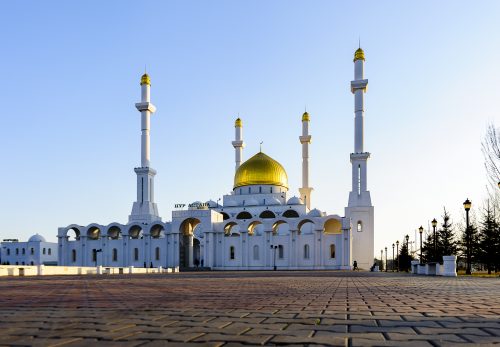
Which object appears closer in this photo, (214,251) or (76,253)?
(214,251)

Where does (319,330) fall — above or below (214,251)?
above

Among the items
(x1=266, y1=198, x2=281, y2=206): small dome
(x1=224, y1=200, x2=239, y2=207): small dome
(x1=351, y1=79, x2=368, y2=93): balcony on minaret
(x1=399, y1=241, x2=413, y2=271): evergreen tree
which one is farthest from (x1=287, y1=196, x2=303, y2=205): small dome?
(x1=351, y1=79, x2=368, y2=93): balcony on minaret

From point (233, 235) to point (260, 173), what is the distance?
603 inches

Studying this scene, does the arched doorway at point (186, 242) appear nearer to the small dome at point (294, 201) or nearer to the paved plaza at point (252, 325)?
the small dome at point (294, 201)

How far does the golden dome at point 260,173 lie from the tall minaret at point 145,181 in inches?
601

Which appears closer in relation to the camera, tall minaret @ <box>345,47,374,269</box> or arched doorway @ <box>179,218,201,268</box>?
tall minaret @ <box>345,47,374,269</box>

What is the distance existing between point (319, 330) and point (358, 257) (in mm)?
59422

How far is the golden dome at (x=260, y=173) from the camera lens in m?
75.7

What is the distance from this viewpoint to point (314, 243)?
5894 centimetres

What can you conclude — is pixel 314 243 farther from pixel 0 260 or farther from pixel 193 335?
pixel 0 260

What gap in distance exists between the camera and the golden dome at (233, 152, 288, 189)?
75.7 metres

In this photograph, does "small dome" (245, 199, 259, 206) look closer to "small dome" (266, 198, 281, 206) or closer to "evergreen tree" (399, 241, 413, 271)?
"small dome" (266, 198, 281, 206)

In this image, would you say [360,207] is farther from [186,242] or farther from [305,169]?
[186,242]

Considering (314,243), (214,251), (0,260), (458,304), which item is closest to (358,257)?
(314,243)
